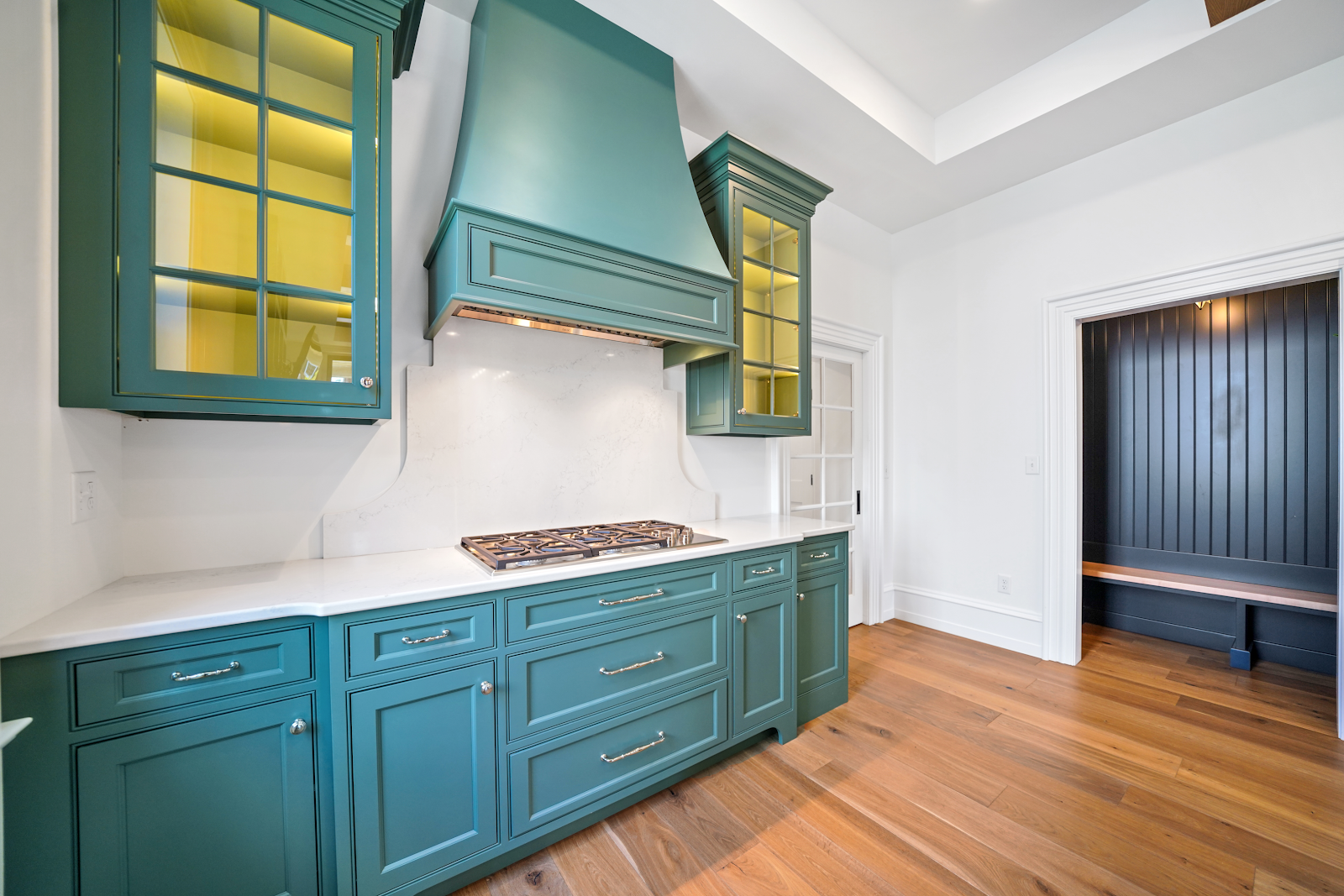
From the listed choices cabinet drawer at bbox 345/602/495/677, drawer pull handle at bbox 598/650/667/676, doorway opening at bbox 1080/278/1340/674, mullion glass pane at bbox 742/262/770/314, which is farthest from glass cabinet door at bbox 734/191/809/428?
doorway opening at bbox 1080/278/1340/674

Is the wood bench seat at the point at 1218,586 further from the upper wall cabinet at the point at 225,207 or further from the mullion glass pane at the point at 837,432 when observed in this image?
the upper wall cabinet at the point at 225,207

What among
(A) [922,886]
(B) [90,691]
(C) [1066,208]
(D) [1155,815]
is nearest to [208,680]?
(B) [90,691]

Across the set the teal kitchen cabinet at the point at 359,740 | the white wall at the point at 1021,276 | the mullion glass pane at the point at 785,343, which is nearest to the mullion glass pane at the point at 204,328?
the teal kitchen cabinet at the point at 359,740

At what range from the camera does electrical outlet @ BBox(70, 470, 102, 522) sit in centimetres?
126

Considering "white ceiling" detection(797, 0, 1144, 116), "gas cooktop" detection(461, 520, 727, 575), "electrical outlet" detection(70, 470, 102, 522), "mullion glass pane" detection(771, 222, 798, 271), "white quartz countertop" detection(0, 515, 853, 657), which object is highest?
"white ceiling" detection(797, 0, 1144, 116)

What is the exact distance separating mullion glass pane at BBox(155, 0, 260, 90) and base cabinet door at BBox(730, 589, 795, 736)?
2.30 metres

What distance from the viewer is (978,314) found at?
3549 millimetres

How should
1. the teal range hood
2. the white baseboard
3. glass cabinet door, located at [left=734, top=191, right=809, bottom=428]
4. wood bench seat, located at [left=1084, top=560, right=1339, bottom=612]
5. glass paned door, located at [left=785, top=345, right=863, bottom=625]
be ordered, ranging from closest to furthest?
the teal range hood
glass cabinet door, located at [left=734, top=191, right=809, bottom=428]
wood bench seat, located at [left=1084, top=560, right=1339, bottom=612]
the white baseboard
glass paned door, located at [left=785, top=345, right=863, bottom=625]

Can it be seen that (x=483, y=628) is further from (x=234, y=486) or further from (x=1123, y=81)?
(x=1123, y=81)

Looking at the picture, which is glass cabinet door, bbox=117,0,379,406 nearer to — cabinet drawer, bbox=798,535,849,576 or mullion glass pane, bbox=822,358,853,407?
cabinet drawer, bbox=798,535,849,576

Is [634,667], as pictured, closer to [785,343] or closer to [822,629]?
[822,629]

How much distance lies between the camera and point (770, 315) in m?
2.68

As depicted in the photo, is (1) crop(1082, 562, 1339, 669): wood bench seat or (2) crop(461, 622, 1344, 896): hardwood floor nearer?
(2) crop(461, 622, 1344, 896): hardwood floor

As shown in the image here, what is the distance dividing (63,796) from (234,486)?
84cm
